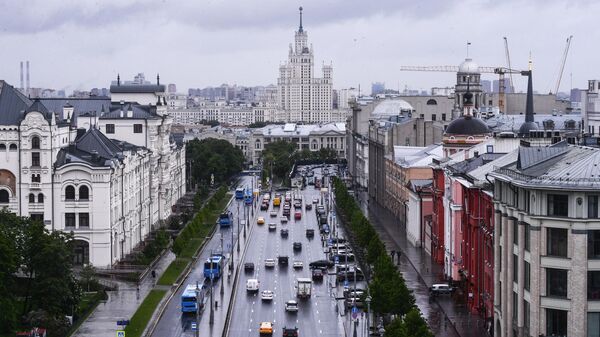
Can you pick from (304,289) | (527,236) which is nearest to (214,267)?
(304,289)

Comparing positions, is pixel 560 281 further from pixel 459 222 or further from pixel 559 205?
pixel 459 222

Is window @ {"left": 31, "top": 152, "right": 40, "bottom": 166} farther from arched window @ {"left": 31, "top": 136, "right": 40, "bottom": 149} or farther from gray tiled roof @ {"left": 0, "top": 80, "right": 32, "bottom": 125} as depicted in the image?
gray tiled roof @ {"left": 0, "top": 80, "right": 32, "bottom": 125}

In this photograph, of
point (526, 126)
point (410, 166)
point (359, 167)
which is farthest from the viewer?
point (359, 167)

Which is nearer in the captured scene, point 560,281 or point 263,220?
point 560,281

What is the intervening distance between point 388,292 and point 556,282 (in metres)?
18.4

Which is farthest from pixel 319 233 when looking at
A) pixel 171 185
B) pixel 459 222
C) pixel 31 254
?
pixel 31 254

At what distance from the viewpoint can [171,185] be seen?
437 feet

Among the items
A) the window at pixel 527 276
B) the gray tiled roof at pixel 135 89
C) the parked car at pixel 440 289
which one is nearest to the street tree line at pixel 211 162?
the gray tiled roof at pixel 135 89

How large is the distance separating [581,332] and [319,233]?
73.1 m

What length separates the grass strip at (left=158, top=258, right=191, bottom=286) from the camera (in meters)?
86.1

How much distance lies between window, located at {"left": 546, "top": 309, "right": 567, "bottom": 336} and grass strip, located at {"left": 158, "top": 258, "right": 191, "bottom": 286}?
137 feet

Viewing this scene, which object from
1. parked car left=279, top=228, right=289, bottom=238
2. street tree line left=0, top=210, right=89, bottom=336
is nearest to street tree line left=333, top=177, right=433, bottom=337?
parked car left=279, top=228, right=289, bottom=238

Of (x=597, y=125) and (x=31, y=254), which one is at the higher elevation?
(x=597, y=125)

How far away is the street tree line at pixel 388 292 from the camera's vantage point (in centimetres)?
5328
